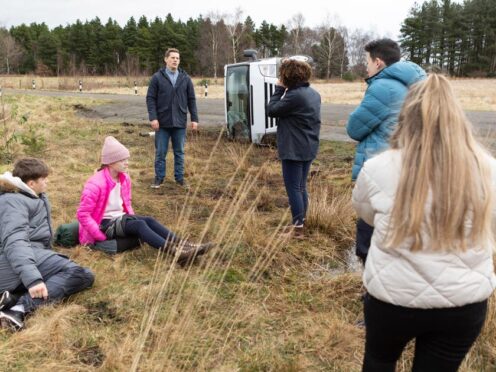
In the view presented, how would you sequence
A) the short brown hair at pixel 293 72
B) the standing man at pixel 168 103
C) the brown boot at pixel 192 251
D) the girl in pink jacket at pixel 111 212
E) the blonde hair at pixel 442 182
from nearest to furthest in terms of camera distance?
the blonde hair at pixel 442 182
the brown boot at pixel 192 251
the girl in pink jacket at pixel 111 212
the short brown hair at pixel 293 72
the standing man at pixel 168 103

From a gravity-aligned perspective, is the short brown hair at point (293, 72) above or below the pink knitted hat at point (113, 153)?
above

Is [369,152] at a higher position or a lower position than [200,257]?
higher

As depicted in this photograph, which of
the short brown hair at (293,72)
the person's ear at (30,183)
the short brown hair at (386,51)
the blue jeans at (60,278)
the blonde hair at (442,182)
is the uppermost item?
the short brown hair at (386,51)

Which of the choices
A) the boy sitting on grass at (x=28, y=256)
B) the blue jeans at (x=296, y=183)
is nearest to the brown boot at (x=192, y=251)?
the boy sitting on grass at (x=28, y=256)

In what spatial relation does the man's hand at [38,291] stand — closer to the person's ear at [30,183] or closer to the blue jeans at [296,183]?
the person's ear at [30,183]

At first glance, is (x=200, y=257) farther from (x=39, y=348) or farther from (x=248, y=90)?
(x=248, y=90)

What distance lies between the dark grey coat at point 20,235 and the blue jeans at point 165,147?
9.71ft

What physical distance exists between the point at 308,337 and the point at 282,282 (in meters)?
0.76

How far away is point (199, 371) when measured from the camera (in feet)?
7.94

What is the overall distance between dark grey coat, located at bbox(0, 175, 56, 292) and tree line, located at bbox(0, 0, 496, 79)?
155 ft

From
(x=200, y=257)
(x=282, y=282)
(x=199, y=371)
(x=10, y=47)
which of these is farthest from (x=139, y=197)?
(x=10, y=47)

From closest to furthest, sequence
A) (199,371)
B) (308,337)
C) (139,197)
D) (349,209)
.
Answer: (199,371), (308,337), (349,209), (139,197)

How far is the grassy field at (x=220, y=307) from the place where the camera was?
2561 mm

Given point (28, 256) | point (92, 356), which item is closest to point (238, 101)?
point (28, 256)
